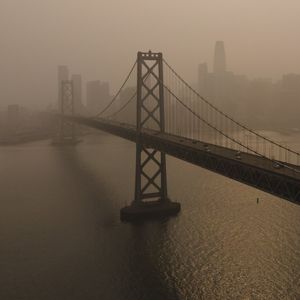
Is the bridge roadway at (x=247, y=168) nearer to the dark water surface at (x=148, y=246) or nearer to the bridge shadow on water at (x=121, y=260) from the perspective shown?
the dark water surface at (x=148, y=246)

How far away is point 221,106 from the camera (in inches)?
4938

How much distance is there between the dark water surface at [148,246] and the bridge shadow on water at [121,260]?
3cm

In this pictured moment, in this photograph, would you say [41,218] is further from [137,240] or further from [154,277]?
[154,277]

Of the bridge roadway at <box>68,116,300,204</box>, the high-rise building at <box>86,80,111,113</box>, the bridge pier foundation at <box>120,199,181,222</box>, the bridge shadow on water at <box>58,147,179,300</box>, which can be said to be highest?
the high-rise building at <box>86,80,111,113</box>

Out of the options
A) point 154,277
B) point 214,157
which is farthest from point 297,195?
point 154,277

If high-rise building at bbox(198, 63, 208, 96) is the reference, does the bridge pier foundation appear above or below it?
below

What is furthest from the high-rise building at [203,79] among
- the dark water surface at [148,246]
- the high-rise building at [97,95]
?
Result: the dark water surface at [148,246]

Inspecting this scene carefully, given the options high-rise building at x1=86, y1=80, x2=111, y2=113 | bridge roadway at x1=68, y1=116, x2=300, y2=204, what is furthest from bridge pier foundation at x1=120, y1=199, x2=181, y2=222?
high-rise building at x1=86, y1=80, x2=111, y2=113

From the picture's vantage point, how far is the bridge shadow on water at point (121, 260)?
14.6 meters

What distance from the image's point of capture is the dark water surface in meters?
14.6

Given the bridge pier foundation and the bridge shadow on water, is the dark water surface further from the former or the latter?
the bridge pier foundation

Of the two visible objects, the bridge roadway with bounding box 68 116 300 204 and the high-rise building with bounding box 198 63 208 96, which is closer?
the bridge roadway with bounding box 68 116 300 204

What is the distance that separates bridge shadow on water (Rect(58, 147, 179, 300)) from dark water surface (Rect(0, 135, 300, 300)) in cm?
3

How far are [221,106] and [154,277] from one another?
11286 cm
